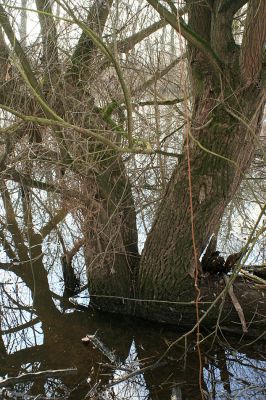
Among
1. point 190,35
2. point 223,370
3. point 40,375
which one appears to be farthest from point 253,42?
point 40,375

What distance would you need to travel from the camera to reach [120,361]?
4.47 meters

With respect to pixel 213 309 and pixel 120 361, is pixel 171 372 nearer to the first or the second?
pixel 120 361

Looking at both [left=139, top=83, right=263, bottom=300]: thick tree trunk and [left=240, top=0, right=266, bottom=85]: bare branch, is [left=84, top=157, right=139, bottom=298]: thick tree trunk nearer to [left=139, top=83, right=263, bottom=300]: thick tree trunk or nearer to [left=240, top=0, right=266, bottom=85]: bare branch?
[left=139, top=83, right=263, bottom=300]: thick tree trunk

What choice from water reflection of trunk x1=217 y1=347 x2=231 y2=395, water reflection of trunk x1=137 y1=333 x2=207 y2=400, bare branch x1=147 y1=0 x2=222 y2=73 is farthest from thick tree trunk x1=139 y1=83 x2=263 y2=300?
water reflection of trunk x1=217 y1=347 x2=231 y2=395

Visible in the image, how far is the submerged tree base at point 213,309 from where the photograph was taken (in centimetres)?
477

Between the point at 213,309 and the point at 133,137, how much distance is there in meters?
1.94

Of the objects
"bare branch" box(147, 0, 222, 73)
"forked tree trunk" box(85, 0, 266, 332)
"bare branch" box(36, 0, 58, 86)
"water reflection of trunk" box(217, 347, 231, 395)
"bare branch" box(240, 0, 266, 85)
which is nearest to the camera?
"bare branch" box(147, 0, 222, 73)

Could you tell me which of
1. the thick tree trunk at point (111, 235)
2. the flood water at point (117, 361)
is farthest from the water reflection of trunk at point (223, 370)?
the thick tree trunk at point (111, 235)

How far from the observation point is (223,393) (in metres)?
3.96

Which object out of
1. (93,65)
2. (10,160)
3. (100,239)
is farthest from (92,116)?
(100,239)

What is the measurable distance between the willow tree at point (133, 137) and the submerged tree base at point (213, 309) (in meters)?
0.02

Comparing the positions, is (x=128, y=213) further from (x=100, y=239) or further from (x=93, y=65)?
(x=93, y=65)

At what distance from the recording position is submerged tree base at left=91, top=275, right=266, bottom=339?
15.6 ft

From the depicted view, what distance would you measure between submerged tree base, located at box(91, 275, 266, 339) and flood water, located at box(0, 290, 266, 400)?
13cm
